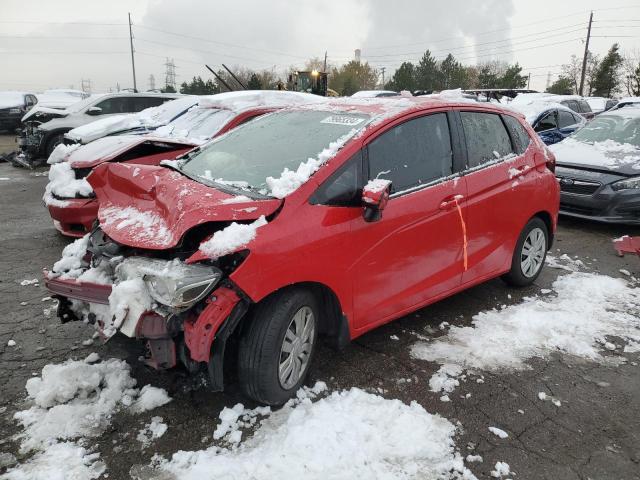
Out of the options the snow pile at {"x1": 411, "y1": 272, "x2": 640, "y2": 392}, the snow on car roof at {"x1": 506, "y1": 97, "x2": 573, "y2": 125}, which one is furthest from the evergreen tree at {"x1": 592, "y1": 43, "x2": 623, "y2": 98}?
the snow pile at {"x1": 411, "y1": 272, "x2": 640, "y2": 392}

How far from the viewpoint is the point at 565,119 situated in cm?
1085

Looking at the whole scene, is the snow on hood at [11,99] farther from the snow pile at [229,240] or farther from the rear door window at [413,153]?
the snow pile at [229,240]

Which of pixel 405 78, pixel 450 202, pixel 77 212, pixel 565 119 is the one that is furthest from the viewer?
pixel 405 78

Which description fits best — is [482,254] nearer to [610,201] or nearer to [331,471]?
[331,471]

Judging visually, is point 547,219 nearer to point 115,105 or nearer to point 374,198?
point 374,198

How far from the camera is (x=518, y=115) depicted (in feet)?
14.9

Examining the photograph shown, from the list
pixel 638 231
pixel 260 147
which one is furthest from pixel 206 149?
pixel 638 231

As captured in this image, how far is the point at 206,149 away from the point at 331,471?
2511 mm

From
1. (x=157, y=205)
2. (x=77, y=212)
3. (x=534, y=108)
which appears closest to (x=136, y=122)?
(x=77, y=212)

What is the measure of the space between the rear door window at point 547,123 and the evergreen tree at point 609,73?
4099 cm

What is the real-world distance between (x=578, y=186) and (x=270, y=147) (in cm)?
536

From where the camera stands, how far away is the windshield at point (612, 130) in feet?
24.8

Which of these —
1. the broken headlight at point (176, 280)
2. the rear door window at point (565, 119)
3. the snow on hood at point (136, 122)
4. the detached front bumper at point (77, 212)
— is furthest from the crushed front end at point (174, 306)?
the rear door window at point (565, 119)

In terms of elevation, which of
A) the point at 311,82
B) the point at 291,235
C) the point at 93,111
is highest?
the point at 311,82
